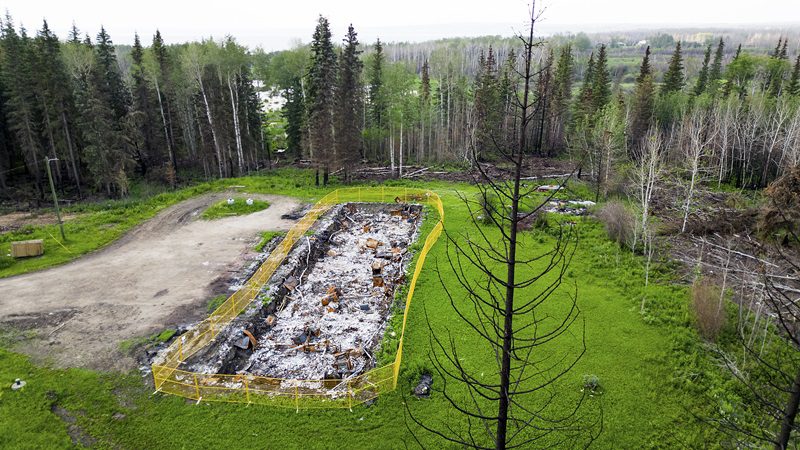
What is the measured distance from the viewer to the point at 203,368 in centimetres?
1525

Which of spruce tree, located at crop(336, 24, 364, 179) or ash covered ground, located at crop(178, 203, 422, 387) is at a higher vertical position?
spruce tree, located at crop(336, 24, 364, 179)

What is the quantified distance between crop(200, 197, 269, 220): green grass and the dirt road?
3.94ft

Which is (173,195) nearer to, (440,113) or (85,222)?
(85,222)

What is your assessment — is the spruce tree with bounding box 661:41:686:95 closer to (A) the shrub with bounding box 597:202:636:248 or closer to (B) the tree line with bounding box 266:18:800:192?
(B) the tree line with bounding box 266:18:800:192

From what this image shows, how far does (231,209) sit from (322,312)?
46.4 ft

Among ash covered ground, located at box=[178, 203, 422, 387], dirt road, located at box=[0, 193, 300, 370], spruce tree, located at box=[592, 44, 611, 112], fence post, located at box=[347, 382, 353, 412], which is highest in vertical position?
spruce tree, located at box=[592, 44, 611, 112]

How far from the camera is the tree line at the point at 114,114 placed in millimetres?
37250

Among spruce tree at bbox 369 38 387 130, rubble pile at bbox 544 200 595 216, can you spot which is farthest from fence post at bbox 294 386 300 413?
spruce tree at bbox 369 38 387 130

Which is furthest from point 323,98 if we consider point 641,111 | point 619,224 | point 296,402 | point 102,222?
point 641,111

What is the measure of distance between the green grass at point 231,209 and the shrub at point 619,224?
21298 mm

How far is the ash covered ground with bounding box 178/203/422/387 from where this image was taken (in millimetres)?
16172

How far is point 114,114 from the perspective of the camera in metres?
40.2

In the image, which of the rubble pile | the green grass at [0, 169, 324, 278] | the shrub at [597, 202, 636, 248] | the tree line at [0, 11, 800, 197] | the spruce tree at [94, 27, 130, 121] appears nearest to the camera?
the green grass at [0, 169, 324, 278]

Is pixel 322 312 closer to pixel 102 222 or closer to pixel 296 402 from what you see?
pixel 296 402
